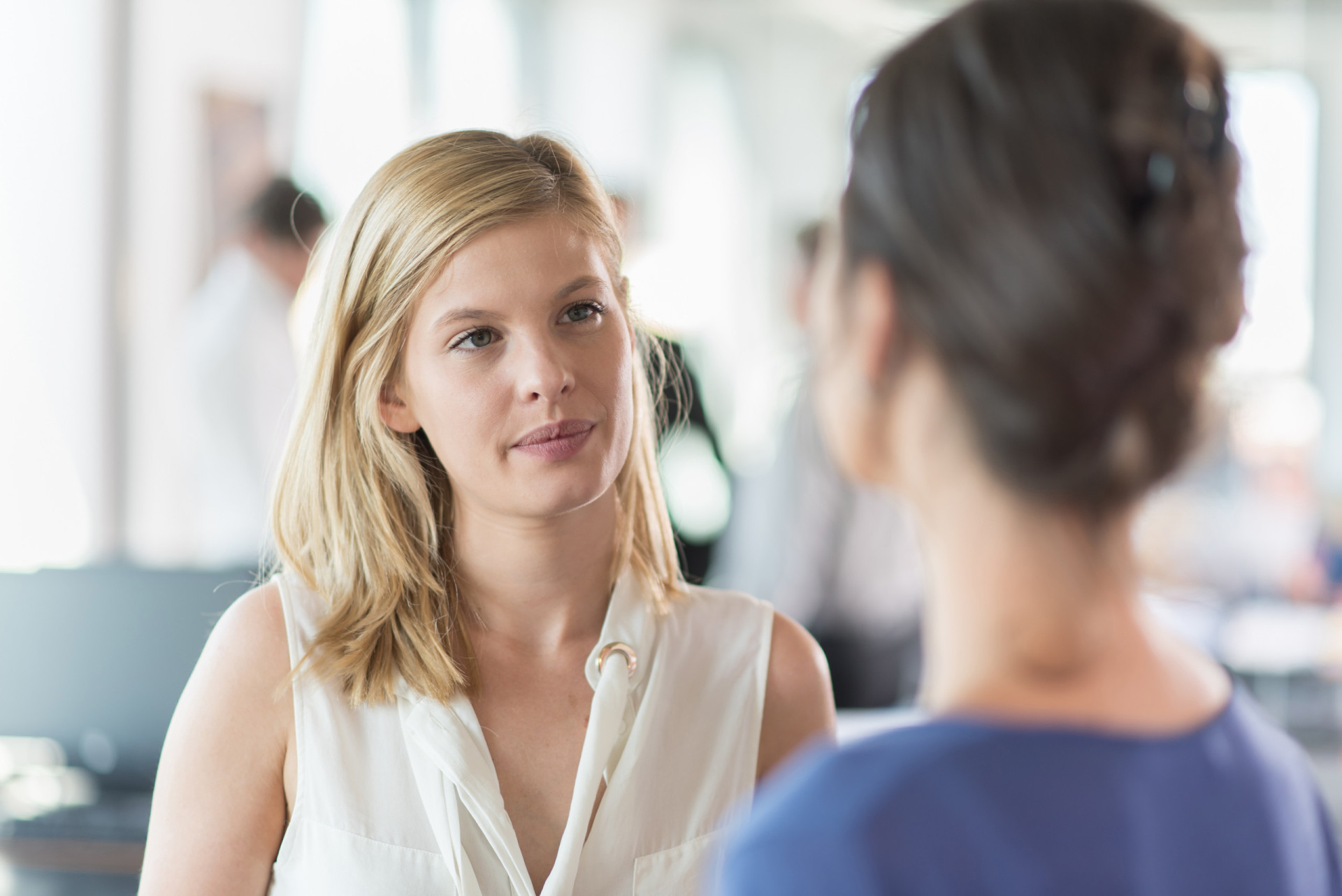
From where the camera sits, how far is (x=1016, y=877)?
65 cm

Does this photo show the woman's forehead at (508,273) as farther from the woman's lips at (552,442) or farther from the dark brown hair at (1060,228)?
the dark brown hair at (1060,228)

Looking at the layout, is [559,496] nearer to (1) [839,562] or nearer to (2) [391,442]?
(2) [391,442]

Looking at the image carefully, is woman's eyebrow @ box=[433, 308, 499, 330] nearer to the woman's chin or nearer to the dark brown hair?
the woman's chin

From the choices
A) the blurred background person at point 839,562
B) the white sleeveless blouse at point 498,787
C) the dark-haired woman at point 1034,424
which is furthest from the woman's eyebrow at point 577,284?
the blurred background person at point 839,562

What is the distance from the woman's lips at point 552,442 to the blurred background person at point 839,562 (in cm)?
213

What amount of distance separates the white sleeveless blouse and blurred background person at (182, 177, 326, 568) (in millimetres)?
2400

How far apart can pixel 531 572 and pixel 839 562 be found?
2249 millimetres

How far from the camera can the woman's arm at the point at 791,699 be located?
4.97 ft

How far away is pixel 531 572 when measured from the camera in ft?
4.85

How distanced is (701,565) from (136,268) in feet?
6.99

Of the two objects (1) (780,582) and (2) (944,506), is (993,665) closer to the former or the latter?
(2) (944,506)

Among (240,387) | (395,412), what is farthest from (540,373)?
(240,387)

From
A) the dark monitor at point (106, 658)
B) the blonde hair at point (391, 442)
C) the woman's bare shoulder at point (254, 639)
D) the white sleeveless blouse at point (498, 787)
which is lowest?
the dark monitor at point (106, 658)

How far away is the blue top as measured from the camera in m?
0.64
